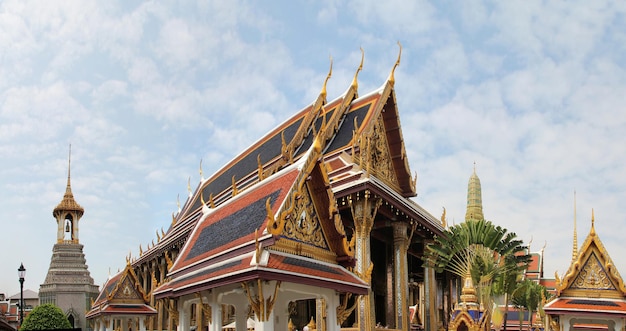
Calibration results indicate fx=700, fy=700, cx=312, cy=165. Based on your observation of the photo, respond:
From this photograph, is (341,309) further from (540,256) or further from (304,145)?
(540,256)

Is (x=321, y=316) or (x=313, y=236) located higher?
(x=313, y=236)

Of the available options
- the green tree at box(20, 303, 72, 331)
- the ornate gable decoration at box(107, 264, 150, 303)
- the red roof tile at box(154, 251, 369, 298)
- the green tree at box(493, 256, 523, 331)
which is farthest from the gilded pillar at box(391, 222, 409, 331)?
the green tree at box(20, 303, 72, 331)

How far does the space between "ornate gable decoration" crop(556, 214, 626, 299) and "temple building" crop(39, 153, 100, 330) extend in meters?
42.8

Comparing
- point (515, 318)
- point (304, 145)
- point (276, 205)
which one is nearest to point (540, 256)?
point (515, 318)

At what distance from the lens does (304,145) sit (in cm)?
2592

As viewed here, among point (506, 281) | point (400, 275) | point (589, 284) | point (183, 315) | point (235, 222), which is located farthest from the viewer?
point (506, 281)

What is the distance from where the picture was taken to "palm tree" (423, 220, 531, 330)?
84.1 feet

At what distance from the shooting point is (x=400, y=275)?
74.7 ft

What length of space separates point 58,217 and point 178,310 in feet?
161

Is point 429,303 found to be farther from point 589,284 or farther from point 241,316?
point 241,316

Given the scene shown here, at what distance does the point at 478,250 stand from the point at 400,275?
15.9 feet

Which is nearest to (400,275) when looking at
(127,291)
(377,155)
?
(377,155)

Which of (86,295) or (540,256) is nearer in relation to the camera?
(540,256)

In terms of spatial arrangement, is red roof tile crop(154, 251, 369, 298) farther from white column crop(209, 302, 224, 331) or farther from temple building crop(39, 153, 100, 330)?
temple building crop(39, 153, 100, 330)
